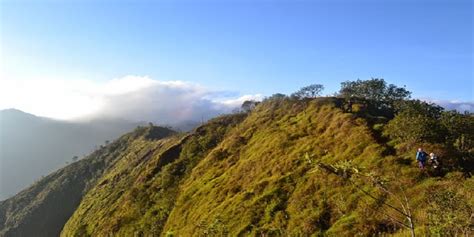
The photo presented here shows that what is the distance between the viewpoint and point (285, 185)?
51.5 metres

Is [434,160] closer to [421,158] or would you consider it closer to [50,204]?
[421,158]

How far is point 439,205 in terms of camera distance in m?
18.7

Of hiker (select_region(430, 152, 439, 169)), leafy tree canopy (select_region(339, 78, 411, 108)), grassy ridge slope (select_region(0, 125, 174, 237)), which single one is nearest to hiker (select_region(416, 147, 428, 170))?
hiker (select_region(430, 152, 439, 169))

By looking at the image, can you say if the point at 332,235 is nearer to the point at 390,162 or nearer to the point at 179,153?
the point at 390,162

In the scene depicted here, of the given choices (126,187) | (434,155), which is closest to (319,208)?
(434,155)

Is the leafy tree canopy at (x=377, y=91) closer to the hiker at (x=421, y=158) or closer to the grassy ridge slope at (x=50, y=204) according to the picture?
the hiker at (x=421, y=158)

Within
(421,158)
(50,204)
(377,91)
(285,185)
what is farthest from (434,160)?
(50,204)

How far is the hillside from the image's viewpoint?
31969 millimetres

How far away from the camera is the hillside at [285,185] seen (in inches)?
1259

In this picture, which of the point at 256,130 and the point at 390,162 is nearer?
the point at 390,162

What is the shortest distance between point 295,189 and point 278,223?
6.50m

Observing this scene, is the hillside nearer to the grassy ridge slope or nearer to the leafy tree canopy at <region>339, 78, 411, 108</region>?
the leafy tree canopy at <region>339, 78, 411, 108</region>

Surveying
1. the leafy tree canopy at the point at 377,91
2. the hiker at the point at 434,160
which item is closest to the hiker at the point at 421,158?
the hiker at the point at 434,160

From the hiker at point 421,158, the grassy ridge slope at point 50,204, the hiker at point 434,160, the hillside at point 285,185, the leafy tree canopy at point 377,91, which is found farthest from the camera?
the grassy ridge slope at point 50,204
